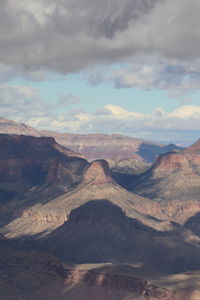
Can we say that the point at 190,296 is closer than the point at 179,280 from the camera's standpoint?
Yes

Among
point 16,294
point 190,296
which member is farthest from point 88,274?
point 190,296

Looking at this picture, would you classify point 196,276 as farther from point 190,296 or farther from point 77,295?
point 77,295

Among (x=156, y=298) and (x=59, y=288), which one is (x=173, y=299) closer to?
(x=156, y=298)

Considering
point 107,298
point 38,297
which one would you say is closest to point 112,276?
point 107,298

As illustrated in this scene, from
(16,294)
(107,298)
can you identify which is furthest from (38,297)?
(107,298)

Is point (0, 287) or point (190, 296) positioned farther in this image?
point (0, 287)

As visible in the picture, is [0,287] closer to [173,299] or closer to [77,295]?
[77,295]

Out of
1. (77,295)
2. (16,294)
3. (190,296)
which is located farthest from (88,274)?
(190,296)

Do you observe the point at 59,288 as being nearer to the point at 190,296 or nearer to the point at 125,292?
the point at 125,292
